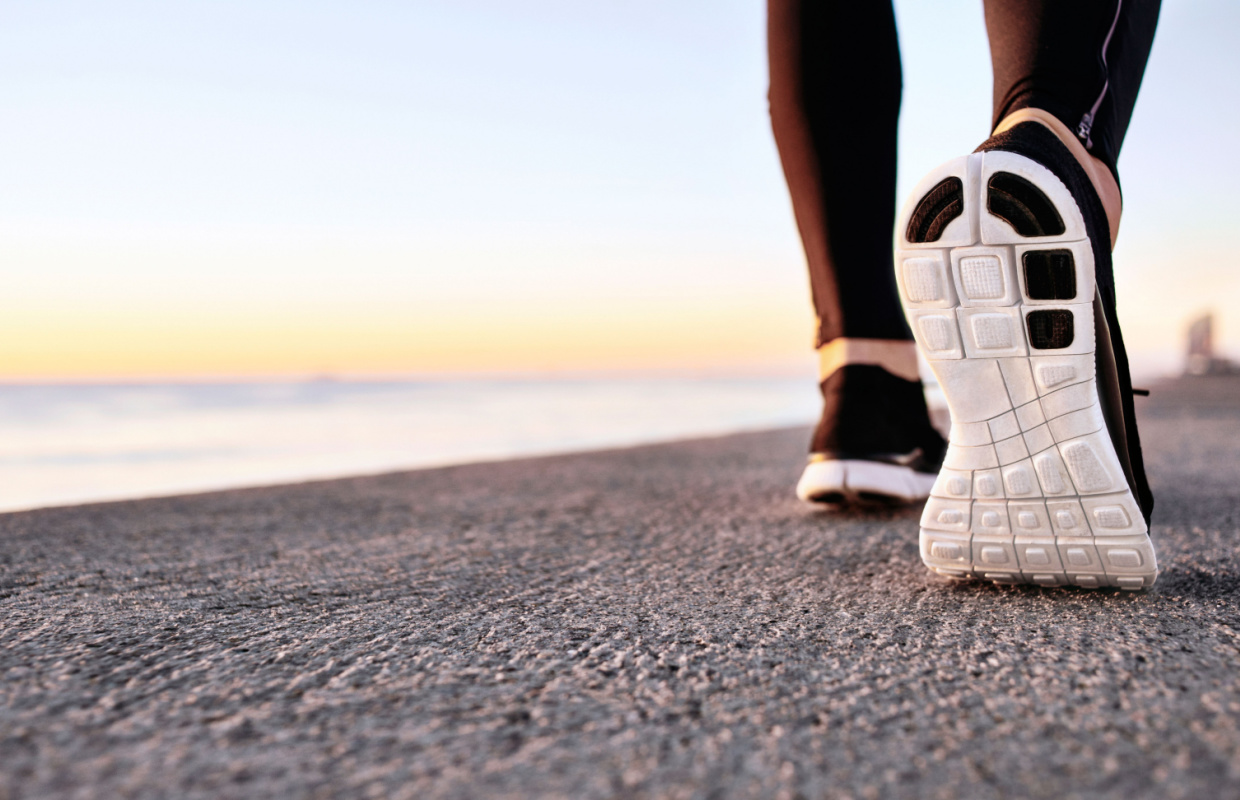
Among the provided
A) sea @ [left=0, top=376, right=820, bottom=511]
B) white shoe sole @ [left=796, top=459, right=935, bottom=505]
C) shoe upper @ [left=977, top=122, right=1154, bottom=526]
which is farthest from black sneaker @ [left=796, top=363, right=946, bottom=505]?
sea @ [left=0, top=376, right=820, bottom=511]

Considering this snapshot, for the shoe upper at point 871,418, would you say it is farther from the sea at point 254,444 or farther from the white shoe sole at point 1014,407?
the sea at point 254,444

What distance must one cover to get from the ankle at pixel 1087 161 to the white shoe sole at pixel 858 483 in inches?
16.6

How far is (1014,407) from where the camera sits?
0.66m

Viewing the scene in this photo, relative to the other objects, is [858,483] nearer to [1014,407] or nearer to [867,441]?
[867,441]

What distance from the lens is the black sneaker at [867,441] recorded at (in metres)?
1.04

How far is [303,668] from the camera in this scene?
506 millimetres

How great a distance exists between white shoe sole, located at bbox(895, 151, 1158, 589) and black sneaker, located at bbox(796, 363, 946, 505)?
0.36 meters

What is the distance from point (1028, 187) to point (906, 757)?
45cm

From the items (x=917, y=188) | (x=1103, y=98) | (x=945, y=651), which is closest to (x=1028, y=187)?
(x=917, y=188)

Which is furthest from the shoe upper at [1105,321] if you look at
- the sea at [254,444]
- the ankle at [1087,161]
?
the sea at [254,444]

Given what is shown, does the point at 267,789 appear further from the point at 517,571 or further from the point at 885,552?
the point at 885,552

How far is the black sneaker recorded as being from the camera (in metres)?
1.04

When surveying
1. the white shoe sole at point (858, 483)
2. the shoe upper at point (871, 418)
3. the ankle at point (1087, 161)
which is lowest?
the white shoe sole at point (858, 483)

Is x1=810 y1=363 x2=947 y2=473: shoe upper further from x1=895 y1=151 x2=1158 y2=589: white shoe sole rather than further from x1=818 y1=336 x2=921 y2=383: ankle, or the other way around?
x1=895 y1=151 x2=1158 y2=589: white shoe sole
